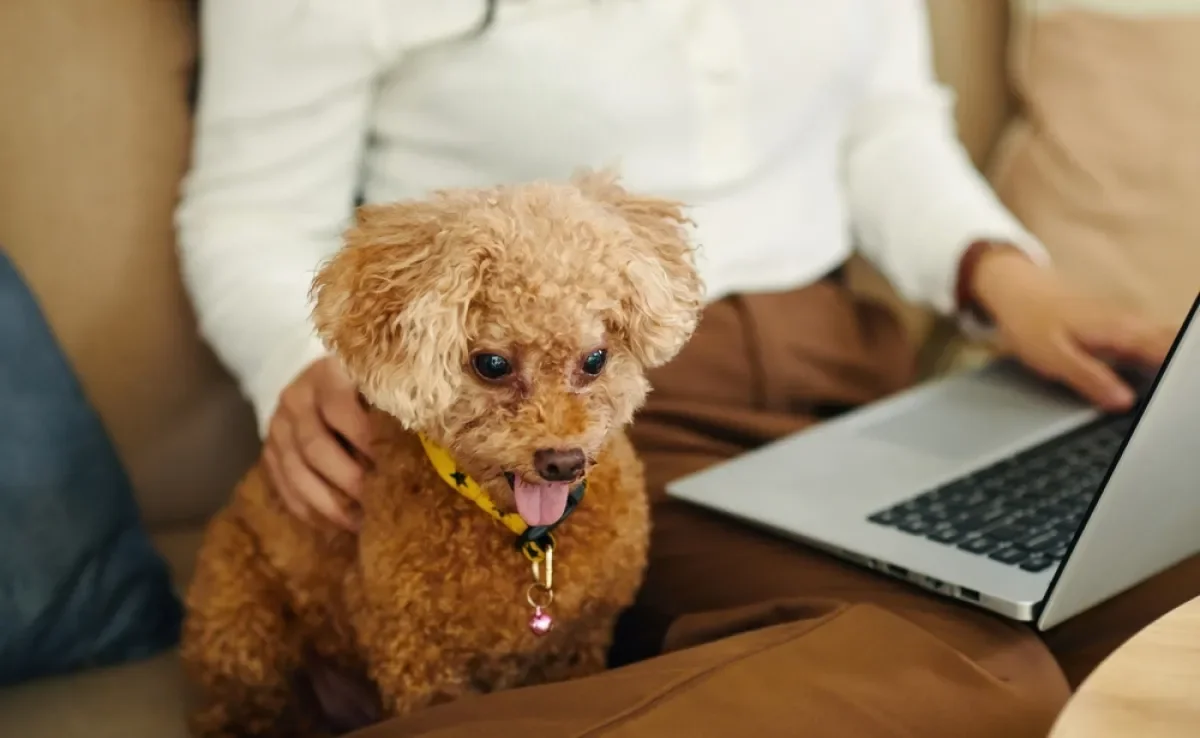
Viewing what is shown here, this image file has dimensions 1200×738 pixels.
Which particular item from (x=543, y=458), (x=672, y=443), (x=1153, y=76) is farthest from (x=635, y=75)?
(x=1153, y=76)

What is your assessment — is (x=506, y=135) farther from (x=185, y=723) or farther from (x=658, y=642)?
(x=185, y=723)

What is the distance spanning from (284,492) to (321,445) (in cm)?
6

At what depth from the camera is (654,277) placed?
604 mm

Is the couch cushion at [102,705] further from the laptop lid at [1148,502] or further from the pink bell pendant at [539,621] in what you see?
the laptop lid at [1148,502]

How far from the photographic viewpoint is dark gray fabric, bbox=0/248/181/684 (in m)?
0.81

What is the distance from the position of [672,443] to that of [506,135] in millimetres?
296

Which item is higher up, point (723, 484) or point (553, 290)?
point (553, 290)

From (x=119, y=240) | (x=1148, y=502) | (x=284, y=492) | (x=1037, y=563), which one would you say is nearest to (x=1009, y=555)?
(x=1037, y=563)

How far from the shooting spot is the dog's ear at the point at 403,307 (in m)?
0.56

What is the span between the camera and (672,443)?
938mm

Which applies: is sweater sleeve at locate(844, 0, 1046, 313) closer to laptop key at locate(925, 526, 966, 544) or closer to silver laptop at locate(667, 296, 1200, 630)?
→ silver laptop at locate(667, 296, 1200, 630)

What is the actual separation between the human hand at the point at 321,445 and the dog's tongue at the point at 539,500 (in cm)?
15

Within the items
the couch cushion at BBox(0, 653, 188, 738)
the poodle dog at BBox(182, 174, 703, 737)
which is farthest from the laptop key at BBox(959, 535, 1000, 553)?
the couch cushion at BBox(0, 653, 188, 738)

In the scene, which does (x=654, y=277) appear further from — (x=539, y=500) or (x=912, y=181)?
(x=912, y=181)
